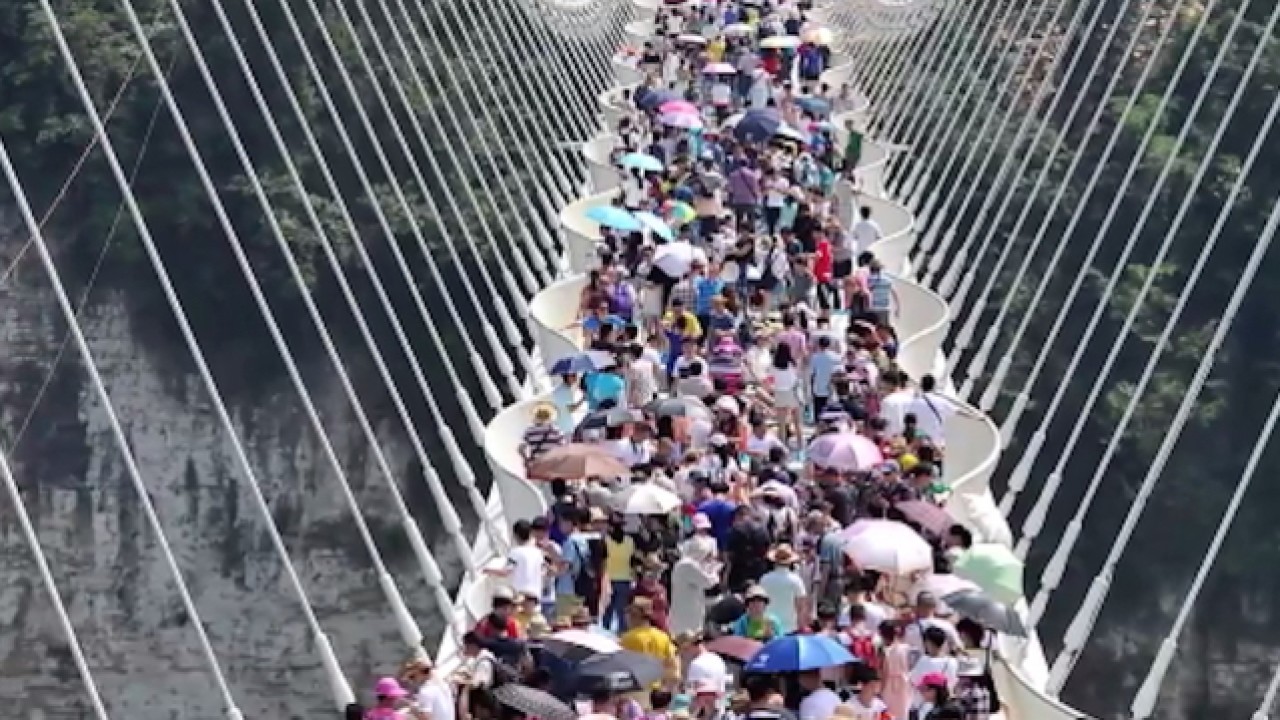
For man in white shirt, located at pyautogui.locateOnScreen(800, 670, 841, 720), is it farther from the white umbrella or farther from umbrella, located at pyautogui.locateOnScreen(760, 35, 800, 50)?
umbrella, located at pyautogui.locateOnScreen(760, 35, 800, 50)

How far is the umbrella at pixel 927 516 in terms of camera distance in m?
12.8

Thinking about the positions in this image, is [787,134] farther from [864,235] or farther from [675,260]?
[675,260]

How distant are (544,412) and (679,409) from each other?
0.98 meters

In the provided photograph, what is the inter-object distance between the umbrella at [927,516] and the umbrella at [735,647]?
1.57 meters

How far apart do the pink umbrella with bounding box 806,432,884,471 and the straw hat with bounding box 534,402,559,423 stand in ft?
5.90

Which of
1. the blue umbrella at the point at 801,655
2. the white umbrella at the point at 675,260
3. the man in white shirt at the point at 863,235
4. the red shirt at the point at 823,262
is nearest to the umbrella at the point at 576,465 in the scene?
the blue umbrella at the point at 801,655

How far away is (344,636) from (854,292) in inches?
1054

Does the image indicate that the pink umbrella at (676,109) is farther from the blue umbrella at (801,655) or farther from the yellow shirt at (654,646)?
the blue umbrella at (801,655)

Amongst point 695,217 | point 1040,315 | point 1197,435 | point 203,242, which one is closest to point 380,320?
point 203,242

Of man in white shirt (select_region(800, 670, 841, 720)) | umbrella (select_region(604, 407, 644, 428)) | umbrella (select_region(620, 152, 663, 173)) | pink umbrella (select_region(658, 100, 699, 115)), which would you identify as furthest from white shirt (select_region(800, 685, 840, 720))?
pink umbrella (select_region(658, 100, 699, 115))

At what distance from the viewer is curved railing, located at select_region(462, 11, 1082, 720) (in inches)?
530

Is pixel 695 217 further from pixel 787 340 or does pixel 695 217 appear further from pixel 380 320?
pixel 380 320

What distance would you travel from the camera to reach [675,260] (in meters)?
18.6

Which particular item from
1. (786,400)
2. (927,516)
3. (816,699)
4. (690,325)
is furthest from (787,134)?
(816,699)
